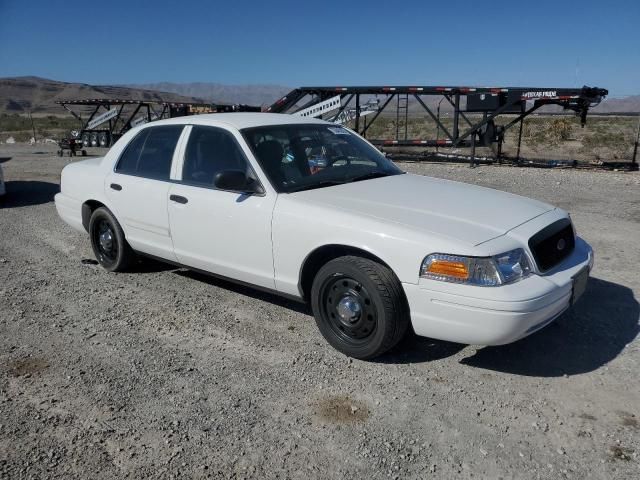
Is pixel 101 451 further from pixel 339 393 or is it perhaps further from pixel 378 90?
pixel 378 90

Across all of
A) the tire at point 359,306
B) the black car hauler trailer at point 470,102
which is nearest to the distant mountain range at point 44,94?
the black car hauler trailer at point 470,102

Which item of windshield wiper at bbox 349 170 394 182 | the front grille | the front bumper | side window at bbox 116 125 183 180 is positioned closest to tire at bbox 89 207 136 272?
side window at bbox 116 125 183 180

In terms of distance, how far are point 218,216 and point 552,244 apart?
95.3 inches

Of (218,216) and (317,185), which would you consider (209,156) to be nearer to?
Answer: (218,216)

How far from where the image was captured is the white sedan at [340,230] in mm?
3275

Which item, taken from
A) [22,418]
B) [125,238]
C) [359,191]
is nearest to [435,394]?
[359,191]

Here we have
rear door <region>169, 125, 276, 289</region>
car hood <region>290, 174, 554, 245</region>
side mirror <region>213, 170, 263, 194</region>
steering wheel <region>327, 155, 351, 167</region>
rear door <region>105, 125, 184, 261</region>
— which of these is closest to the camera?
car hood <region>290, 174, 554, 245</region>

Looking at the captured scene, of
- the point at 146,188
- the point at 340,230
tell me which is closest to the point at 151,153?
the point at 146,188

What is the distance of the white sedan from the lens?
3.28m

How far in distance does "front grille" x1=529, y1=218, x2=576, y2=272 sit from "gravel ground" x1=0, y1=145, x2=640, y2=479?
673 mm

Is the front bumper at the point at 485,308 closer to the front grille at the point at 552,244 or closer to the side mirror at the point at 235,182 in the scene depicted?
the front grille at the point at 552,244

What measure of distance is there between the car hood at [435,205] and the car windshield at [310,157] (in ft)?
0.49

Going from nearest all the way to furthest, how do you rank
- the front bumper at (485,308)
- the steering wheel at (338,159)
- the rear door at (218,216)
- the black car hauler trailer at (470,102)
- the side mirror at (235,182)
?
the front bumper at (485,308), the side mirror at (235,182), the rear door at (218,216), the steering wheel at (338,159), the black car hauler trailer at (470,102)

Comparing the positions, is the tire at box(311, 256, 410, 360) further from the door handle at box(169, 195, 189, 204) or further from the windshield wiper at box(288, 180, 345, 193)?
the door handle at box(169, 195, 189, 204)
